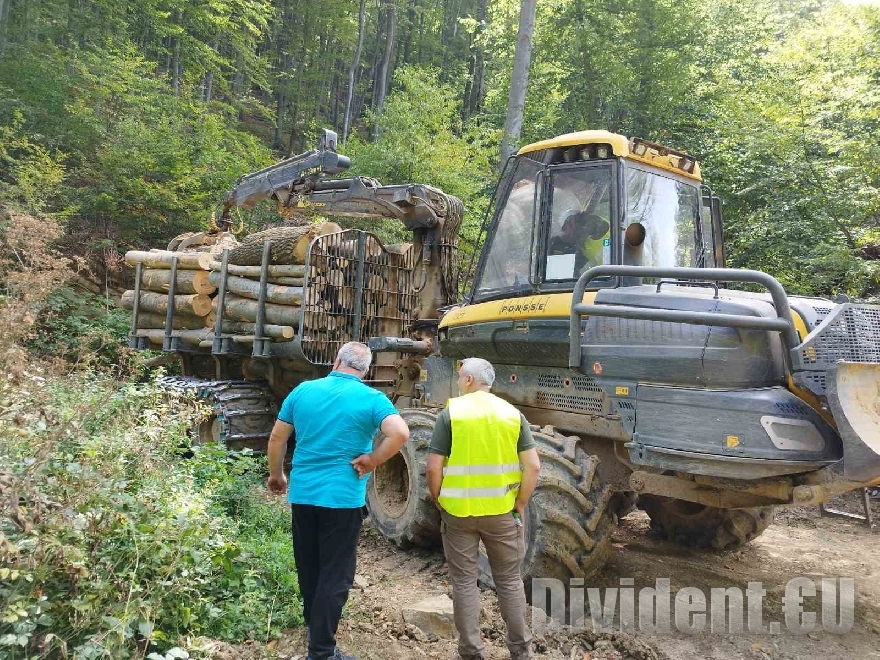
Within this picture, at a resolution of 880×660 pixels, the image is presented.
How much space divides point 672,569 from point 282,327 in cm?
477

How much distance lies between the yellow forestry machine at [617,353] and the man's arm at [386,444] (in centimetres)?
120

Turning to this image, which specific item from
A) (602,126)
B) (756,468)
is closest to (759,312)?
(756,468)

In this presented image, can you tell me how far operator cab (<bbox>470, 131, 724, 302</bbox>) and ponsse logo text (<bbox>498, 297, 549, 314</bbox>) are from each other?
0.14m

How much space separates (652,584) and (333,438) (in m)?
2.95

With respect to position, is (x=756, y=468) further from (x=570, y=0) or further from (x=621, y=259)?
(x=570, y=0)

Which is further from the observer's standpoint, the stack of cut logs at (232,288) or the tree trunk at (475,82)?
the tree trunk at (475,82)

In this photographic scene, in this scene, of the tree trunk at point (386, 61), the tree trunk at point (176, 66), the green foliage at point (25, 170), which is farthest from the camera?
the tree trunk at point (386, 61)

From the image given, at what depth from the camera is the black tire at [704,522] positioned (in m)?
5.68

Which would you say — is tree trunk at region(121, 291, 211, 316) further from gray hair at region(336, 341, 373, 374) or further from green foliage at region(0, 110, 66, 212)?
gray hair at region(336, 341, 373, 374)

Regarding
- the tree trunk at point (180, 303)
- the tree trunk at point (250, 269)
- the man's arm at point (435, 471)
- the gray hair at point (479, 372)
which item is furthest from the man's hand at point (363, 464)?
the tree trunk at point (180, 303)

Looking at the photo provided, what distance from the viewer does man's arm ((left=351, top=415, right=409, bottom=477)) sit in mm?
3506

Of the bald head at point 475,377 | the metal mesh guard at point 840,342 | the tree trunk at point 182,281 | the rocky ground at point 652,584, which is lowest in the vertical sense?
the rocky ground at point 652,584

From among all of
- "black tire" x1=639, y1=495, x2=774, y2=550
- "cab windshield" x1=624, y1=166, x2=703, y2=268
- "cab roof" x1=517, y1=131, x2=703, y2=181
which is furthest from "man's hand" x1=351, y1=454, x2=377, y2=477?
"black tire" x1=639, y1=495, x2=774, y2=550

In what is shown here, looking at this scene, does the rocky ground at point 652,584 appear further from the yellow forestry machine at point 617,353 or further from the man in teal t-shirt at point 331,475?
the man in teal t-shirt at point 331,475
